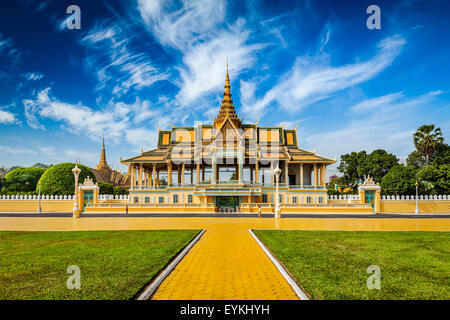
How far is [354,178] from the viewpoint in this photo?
5834 cm

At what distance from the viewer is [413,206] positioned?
39.8 meters

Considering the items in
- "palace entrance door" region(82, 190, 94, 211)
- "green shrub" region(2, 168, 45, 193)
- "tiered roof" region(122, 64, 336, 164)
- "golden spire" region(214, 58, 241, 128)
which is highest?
"golden spire" region(214, 58, 241, 128)

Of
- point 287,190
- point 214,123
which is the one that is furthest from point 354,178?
point 214,123

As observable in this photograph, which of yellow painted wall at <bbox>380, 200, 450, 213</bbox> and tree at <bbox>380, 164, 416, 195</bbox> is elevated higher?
tree at <bbox>380, 164, 416, 195</bbox>

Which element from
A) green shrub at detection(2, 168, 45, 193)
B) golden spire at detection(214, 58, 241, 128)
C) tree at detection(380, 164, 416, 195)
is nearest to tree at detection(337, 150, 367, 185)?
tree at detection(380, 164, 416, 195)

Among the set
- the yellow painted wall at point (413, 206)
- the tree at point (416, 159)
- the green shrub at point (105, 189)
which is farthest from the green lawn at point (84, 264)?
the tree at point (416, 159)

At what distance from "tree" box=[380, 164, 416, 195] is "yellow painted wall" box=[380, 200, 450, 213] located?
15.1 ft

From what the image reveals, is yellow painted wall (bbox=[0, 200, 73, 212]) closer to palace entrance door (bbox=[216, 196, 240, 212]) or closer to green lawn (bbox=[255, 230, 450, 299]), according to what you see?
palace entrance door (bbox=[216, 196, 240, 212])

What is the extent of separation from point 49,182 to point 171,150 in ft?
84.1

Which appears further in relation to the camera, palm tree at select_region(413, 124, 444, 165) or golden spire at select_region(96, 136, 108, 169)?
golden spire at select_region(96, 136, 108, 169)

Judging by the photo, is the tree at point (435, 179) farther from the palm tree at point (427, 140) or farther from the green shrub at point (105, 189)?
the green shrub at point (105, 189)

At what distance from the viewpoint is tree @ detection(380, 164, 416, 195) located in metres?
44.1

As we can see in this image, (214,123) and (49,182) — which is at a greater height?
(214,123)
